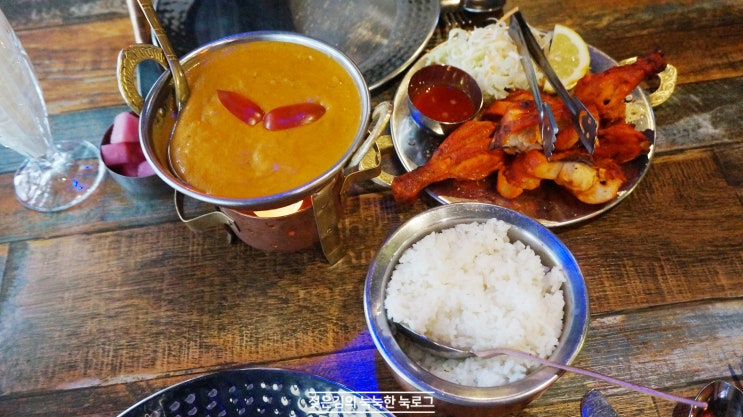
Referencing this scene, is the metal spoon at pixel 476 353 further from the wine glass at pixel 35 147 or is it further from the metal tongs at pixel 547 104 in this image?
the wine glass at pixel 35 147

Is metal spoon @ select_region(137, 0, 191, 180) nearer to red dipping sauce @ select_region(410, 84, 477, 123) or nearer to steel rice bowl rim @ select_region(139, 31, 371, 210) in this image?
steel rice bowl rim @ select_region(139, 31, 371, 210)

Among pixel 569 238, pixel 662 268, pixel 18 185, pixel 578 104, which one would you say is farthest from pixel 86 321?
pixel 662 268

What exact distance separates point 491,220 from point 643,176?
82 cm

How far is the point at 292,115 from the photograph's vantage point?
1912mm

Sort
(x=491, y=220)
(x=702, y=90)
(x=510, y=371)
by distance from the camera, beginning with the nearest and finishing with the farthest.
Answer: (x=510, y=371), (x=491, y=220), (x=702, y=90)

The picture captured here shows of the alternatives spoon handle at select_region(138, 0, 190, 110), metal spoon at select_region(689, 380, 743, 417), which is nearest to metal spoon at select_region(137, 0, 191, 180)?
spoon handle at select_region(138, 0, 190, 110)

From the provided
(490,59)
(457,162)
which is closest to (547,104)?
(457,162)

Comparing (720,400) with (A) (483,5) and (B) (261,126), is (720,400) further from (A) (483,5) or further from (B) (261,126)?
(A) (483,5)

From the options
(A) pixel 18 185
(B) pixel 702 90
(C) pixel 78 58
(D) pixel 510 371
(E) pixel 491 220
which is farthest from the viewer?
(C) pixel 78 58

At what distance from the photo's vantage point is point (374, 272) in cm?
180

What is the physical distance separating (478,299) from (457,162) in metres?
0.64

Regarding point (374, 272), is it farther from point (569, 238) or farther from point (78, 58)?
point (78, 58)

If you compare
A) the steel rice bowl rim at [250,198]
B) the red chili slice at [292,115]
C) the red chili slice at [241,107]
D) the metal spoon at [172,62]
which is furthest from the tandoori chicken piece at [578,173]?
the metal spoon at [172,62]

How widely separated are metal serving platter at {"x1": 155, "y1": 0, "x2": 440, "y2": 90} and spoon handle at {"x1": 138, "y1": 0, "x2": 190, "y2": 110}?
2.66 feet
